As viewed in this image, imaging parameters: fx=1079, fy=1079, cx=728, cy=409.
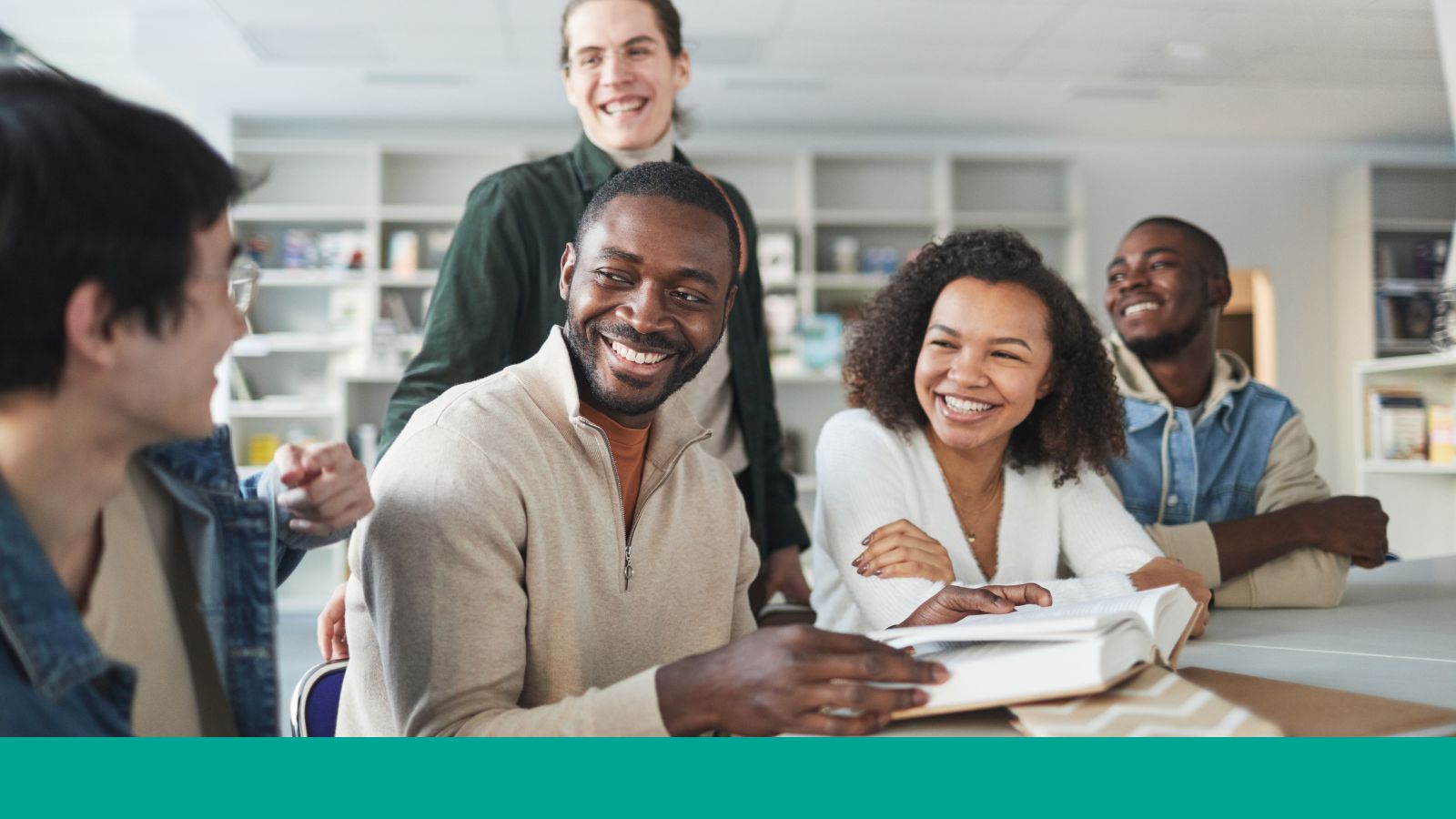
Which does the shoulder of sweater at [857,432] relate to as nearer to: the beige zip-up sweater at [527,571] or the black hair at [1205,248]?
the beige zip-up sweater at [527,571]

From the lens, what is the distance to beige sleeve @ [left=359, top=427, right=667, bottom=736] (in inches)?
39.1

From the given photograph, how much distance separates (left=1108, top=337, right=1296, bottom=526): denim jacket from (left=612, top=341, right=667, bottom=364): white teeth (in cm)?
119

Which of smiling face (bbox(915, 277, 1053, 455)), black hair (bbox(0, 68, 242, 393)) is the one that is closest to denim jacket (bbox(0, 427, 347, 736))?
black hair (bbox(0, 68, 242, 393))

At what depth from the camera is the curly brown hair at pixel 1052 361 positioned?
175 cm

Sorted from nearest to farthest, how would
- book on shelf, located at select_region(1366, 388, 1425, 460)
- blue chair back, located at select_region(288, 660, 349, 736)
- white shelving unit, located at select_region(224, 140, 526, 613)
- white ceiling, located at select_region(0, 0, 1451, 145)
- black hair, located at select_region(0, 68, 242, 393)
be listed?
black hair, located at select_region(0, 68, 242, 393), blue chair back, located at select_region(288, 660, 349, 736), book on shelf, located at select_region(1366, 388, 1425, 460), white ceiling, located at select_region(0, 0, 1451, 145), white shelving unit, located at select_region(224, 140, 526, 613)

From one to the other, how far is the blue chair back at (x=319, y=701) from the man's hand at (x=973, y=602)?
0.72 m

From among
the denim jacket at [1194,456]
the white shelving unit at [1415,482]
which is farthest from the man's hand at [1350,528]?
the white shelving unit at [1415,482]

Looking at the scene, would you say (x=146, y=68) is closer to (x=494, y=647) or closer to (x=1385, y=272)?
(x=494, y=647)

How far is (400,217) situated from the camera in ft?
20.7

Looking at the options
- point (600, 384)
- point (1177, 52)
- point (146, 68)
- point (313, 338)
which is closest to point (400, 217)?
point (313, 338)

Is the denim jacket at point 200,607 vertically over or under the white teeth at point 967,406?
under

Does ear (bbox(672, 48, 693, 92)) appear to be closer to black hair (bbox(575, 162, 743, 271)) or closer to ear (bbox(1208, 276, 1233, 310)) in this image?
black hair (bbox(575, 162, 743, 271))

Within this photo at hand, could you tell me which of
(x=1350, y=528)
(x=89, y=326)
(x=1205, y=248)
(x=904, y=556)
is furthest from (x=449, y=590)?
(x=1205, y=248)

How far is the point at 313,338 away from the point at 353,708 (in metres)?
5.49
